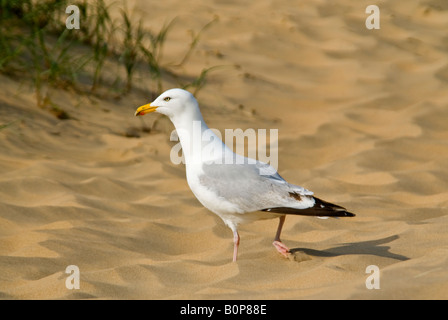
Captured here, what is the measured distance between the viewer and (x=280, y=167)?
6.18 meters

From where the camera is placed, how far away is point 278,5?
9945mm

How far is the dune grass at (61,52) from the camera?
6289mm

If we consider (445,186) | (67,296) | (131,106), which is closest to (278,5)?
(131,106)

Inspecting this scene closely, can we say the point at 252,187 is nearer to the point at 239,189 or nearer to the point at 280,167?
the point at 239,189

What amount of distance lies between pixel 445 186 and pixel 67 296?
3.27m

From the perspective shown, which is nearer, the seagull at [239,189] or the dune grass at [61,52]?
the seagull at [239,189]

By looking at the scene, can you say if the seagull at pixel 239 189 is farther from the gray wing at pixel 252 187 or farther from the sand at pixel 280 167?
the sand at pixel 280 167

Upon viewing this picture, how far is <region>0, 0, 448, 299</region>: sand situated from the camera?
146 inches

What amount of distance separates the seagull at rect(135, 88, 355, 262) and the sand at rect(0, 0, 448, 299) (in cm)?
26

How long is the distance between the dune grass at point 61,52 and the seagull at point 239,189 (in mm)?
2375

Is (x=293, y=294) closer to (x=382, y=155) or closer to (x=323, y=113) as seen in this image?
(x=382, y=155)

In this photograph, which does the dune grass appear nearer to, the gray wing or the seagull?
the seagull

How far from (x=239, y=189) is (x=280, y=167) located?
2.31 metres

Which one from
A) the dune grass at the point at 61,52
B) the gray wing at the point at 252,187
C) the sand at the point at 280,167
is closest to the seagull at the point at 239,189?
the gray wing at the point at 252,187
